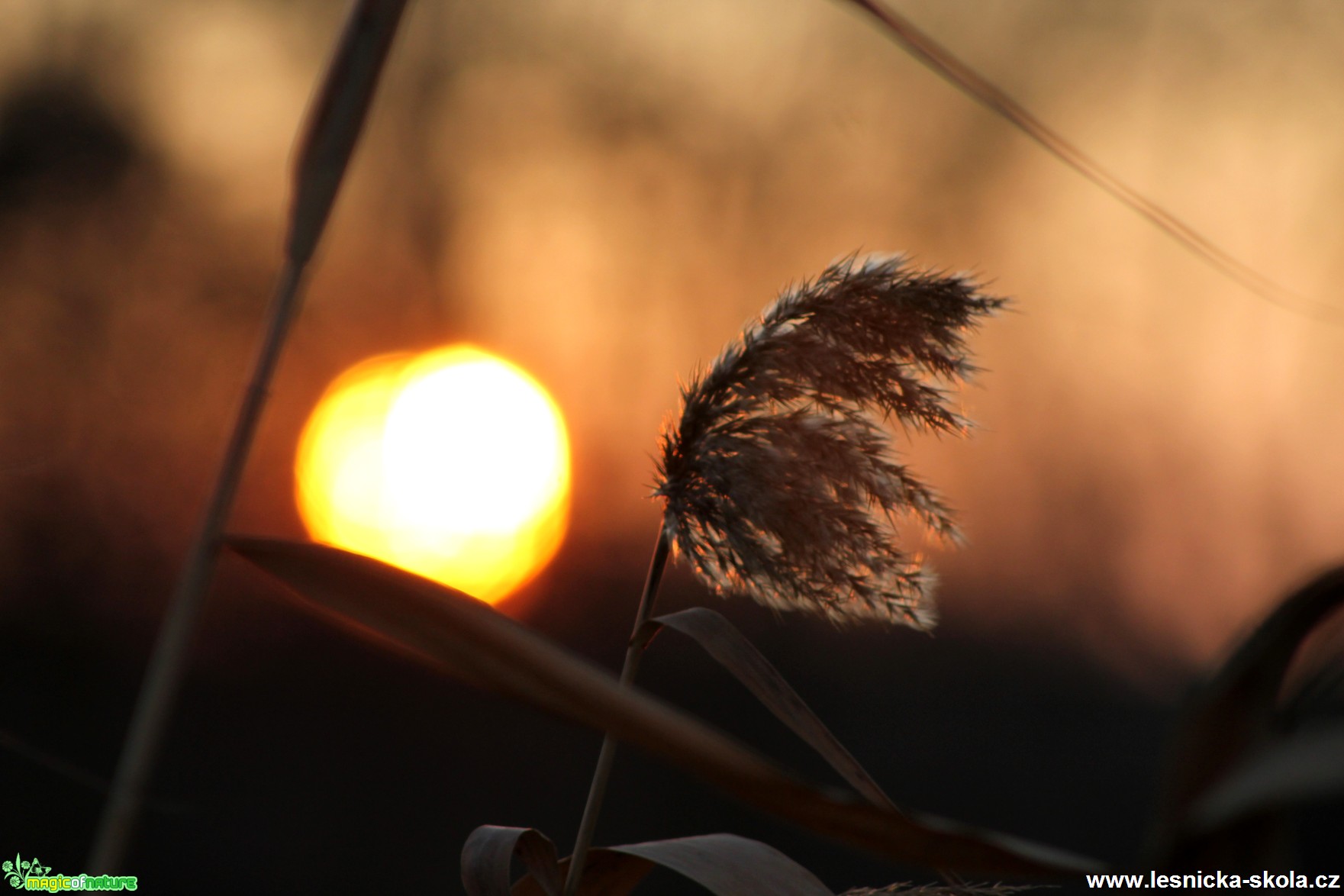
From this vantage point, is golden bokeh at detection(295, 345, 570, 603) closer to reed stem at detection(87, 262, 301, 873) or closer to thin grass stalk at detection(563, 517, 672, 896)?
thin grass stalk at detection(563, 517, 672, 896)

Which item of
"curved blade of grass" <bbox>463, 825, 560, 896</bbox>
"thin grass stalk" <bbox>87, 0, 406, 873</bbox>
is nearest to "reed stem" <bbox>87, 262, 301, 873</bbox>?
"thin grass stalk" <bbox>87, 0, 406, 873</bbox>

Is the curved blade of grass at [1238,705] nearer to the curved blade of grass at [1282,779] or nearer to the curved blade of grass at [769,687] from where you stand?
the curved blade of grass at [1282,779]

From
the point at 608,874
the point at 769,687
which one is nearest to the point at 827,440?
the point at 769,687

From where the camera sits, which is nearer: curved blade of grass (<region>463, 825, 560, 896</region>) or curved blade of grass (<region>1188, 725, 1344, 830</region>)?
curved blade of grass (<region>1188, 725, 1344, 830</region>)

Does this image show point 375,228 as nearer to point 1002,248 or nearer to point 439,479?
point 439,479

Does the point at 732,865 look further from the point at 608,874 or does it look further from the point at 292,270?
the point at 292,270

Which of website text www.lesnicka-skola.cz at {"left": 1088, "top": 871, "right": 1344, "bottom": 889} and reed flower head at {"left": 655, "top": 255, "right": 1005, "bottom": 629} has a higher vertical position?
reed flower head at {"left": 655, "top": 255, "right": 1005, "bottom": 629}
